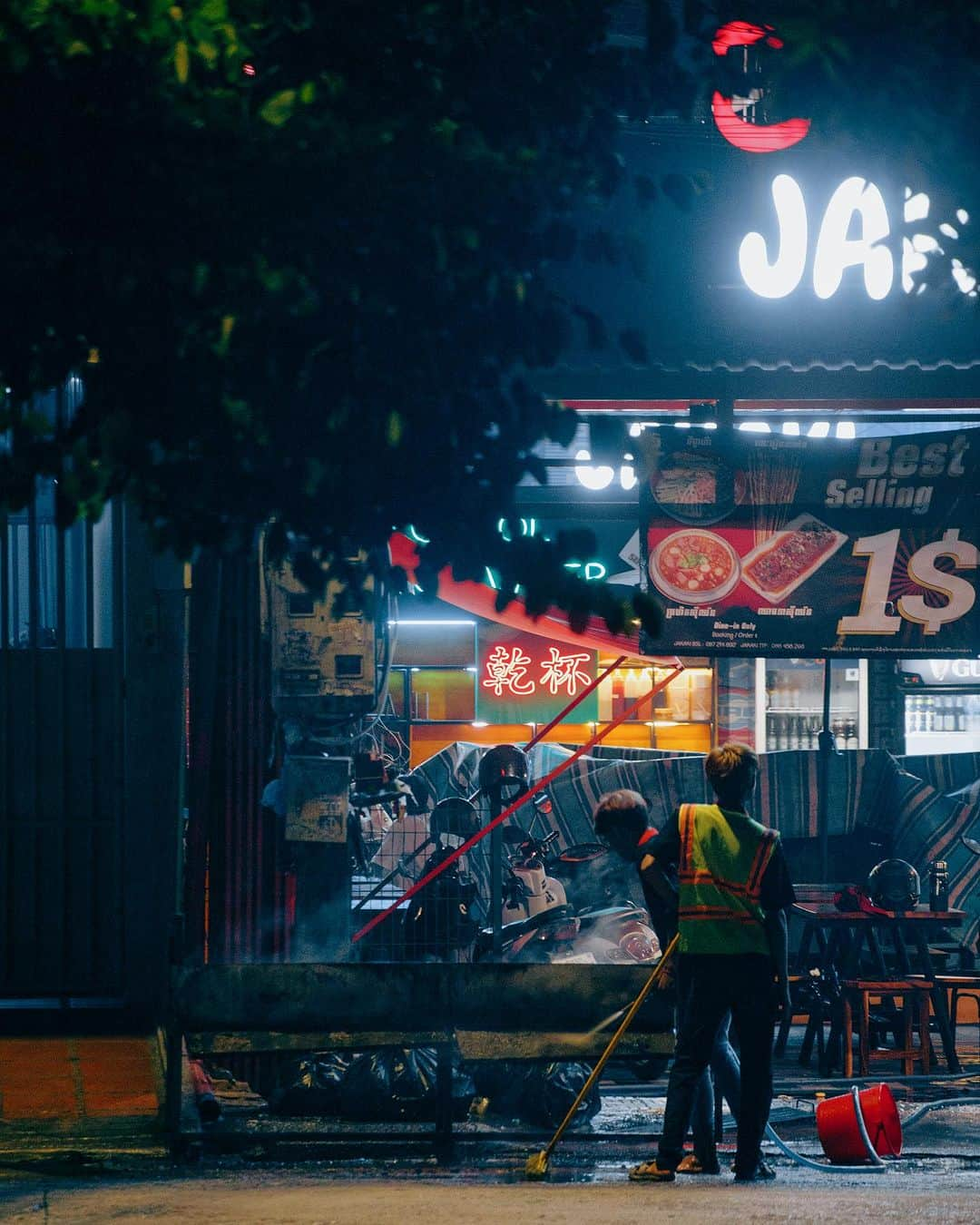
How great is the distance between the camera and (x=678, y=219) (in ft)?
32.4

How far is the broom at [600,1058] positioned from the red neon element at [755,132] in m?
5.08

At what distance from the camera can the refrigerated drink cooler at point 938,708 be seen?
16.8 m

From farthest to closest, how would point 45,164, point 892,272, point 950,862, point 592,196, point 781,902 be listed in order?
1. point 950,862
2. point 892,272
3. point 781,902
4. point 592,196
5. point 45,164

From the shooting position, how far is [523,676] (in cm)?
1513

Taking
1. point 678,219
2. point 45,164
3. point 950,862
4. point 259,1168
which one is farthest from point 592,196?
point 950,862

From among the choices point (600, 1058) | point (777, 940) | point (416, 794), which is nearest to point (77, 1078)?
point (600, 1058)

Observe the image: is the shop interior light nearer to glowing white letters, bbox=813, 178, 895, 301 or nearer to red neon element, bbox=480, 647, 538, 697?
glowing white letters, bbox=813, 178, 895, 301

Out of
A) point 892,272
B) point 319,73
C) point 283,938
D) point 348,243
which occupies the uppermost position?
point 892,272

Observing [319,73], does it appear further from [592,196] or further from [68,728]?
[68,728]

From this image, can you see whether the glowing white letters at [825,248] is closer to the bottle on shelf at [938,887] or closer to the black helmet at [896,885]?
the black helmet at [896,885]

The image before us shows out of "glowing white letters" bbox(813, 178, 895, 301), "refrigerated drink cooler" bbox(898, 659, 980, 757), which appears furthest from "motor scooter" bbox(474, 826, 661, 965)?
"refrigerated drink cooler" bbox(898, 659, 980, 757)

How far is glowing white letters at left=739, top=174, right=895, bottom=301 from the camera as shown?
965cm

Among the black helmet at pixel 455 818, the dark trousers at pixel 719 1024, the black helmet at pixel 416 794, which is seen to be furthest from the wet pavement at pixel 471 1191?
the black helmet at pixel 416 794

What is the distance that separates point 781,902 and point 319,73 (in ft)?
12.6
